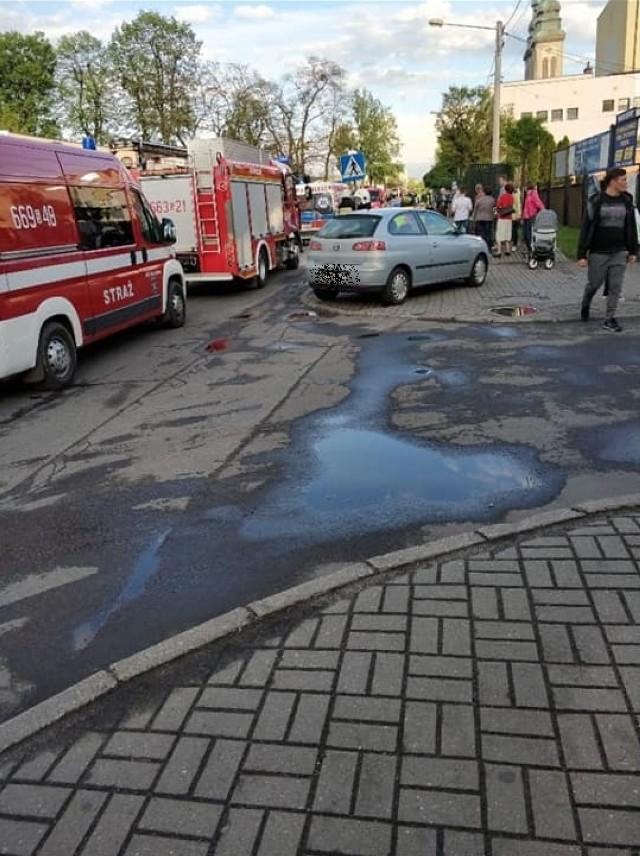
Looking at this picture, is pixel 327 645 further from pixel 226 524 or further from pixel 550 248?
pixel 550 248

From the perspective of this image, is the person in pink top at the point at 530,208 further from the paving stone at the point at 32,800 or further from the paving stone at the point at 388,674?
the paving stone at the point at 32,800

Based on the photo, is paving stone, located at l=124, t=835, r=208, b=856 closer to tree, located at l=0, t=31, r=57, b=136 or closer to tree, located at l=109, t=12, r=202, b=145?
tree, located at l=109, t=12, r=202, b=145

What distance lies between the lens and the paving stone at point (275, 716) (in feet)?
8.84

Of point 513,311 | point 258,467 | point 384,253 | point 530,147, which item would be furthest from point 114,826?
point 530,147

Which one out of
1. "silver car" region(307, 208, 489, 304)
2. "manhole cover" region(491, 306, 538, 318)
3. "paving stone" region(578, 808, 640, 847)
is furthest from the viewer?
"silver car" region(307, 208, 489, 304)

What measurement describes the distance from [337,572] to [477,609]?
77 centimetres

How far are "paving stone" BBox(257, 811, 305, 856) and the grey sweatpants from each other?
30.5 ft

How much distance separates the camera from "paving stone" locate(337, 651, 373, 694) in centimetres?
292

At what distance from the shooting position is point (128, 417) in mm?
7281

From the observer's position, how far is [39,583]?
13.4 ft

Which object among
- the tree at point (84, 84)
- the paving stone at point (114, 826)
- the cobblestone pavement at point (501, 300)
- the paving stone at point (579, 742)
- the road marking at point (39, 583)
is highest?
the tree at point (84, 84)

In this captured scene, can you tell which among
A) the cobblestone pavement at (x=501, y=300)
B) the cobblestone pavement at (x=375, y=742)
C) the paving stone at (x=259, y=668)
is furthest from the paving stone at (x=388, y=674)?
the cobblestone pavement at (x=501, y=300)

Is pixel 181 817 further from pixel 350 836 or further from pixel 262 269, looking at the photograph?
pixel 262 269

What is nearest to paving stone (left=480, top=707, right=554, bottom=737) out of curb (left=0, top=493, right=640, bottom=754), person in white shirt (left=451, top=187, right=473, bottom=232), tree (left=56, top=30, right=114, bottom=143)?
curb (left=0, top=493, right=640, bottom=754)
